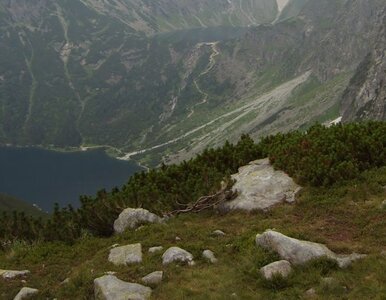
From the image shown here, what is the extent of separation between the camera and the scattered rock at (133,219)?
83.5ft

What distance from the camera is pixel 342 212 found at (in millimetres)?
22094

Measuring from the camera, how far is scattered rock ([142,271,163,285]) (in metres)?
17.4

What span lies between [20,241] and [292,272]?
16.8 m

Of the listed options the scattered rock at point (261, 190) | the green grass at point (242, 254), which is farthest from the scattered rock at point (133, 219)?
the scattered rock at point (261, 190)

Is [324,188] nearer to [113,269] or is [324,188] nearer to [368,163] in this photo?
[368,163]

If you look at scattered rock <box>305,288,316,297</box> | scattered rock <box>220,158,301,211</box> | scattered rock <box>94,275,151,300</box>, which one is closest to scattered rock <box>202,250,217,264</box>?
scattered rock <box>94,275,151,300</box>

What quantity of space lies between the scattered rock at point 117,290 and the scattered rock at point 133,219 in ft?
25.9

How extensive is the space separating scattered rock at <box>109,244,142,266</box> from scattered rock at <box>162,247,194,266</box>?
3.82 feet

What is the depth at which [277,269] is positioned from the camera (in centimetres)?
1684

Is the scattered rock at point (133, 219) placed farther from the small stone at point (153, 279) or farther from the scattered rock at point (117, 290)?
the scattered rock at point (117, 290)

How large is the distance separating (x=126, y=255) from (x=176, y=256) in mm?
2422

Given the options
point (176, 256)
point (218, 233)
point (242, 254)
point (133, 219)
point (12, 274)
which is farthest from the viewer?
point (133, 219)

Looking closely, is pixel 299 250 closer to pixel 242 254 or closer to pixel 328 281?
pixel 328 281

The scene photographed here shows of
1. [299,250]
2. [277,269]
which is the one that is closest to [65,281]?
[277,269]
